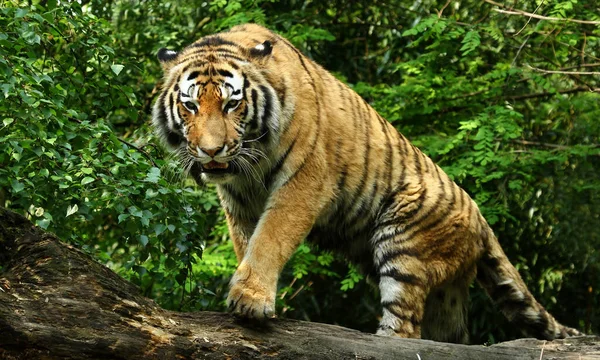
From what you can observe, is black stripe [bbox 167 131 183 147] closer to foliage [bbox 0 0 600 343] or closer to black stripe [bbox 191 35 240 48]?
foliage [bbox 0 0 600 343]

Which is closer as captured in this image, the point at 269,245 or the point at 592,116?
the point at 269,245

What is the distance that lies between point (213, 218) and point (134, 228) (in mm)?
3524

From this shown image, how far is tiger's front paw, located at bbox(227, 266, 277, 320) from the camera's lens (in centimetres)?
321

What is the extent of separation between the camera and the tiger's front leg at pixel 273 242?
129 inches

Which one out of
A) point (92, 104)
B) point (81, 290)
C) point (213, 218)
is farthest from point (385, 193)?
point (213, 218)

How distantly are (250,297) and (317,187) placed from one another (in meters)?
0.70

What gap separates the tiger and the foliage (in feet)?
1.17

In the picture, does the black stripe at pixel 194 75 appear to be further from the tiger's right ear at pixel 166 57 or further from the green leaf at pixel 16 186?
the green leaf at pixel 16 186

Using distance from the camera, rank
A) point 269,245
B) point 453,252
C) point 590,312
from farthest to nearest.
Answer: point 590,312
point 453,252
point 269,245

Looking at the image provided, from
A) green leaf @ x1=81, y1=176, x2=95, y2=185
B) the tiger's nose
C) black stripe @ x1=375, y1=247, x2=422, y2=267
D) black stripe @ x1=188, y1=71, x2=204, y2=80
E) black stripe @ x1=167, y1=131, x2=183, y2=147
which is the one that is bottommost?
black stripe @ x1=375, y1=247, x2=422, y2=267

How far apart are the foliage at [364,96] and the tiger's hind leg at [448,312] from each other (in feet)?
3.75

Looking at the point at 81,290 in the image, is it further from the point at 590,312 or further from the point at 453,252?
the point at 590,312

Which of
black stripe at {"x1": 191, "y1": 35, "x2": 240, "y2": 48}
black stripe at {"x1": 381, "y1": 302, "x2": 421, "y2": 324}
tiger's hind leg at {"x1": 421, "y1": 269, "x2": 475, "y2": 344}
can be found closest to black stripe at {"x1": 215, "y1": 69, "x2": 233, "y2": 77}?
black stripe at {"x1": 191, "y1": 35, "x2": 240, "y2": 48}

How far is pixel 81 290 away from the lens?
8.80 ft
